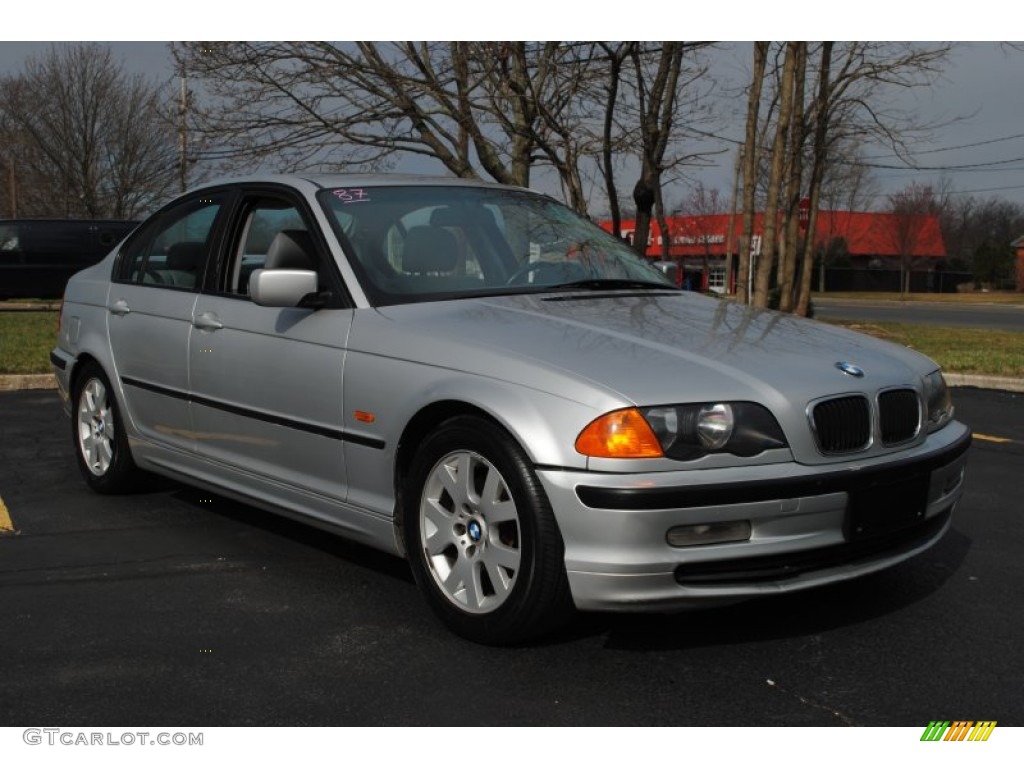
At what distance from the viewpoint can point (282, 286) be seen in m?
4.36

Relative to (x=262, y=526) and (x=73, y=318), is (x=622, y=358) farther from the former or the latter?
(x=73, y=318)

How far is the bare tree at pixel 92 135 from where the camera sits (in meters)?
38.2

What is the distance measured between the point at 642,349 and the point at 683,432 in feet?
1.42

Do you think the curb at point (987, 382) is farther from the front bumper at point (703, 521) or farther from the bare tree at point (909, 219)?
the bare tree at point (909, 219)

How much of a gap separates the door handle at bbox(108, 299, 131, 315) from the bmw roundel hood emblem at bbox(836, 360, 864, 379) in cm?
341

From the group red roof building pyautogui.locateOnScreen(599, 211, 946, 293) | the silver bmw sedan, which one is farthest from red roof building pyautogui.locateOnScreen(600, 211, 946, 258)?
the silver bmw sedan

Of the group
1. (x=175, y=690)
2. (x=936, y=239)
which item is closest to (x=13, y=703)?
(x=175, y=690)

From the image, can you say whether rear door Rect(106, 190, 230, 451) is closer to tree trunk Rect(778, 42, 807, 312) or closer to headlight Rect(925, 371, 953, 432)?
headlight Rect(925, 371, 953, 432)

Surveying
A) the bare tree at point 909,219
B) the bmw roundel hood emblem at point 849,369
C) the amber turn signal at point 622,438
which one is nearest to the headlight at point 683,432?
the amber turn signal at point 622,438

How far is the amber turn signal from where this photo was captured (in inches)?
134

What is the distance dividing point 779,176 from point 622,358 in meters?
13.4

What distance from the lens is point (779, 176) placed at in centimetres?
1639
